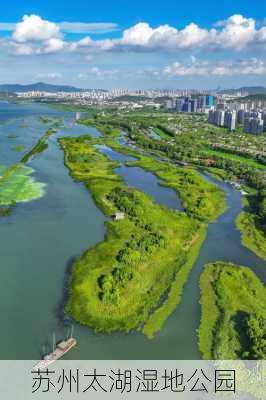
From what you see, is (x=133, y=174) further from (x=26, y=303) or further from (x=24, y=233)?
(x=26, y=303)

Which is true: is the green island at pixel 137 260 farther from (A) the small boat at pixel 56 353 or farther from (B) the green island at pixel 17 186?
(B) the green island at pixel 17 186

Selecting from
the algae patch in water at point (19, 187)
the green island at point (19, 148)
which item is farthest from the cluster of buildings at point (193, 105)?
the algae patch in water at point (19, 187)

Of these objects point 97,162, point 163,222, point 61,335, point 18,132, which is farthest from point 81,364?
point 18,132

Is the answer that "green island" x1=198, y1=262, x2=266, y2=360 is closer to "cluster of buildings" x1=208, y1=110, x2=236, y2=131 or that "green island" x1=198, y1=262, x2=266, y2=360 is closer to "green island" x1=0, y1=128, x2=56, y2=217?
Answer: "green island" x1=0, y1=128, x2=56, y2=217

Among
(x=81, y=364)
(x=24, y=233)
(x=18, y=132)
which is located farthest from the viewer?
(x=18, y=132)

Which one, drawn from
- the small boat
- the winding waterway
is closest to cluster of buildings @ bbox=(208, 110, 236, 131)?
the winding waterway

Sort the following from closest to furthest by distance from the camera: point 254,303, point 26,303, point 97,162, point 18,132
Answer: point 26,303
point 254,303
point 97,162
point 18,132

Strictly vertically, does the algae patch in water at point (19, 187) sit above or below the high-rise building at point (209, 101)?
below
